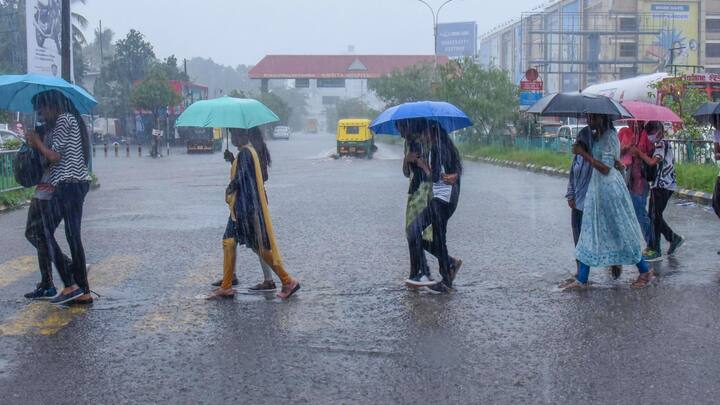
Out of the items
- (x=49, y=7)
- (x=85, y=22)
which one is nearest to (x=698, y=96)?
(x=49, y=7)

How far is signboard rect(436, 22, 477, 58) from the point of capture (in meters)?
100

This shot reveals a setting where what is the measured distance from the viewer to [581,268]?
314 inches

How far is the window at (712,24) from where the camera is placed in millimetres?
72750

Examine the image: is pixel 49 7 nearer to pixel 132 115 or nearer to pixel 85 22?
pixel 85 22

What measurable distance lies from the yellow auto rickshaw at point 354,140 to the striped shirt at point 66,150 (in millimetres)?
36756

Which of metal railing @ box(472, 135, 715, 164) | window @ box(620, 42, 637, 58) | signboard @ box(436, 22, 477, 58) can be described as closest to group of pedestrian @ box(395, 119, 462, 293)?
metal railing @ box(472, 135, 715, 164)

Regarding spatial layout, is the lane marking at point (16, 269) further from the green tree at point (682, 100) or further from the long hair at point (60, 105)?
the green tree at point (682, 100)

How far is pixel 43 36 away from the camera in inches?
1284

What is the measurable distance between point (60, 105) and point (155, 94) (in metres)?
49.0

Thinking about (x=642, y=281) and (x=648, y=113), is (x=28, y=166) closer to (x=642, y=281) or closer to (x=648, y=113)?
(x=642, y=281)

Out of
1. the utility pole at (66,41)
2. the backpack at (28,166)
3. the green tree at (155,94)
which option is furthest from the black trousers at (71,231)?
the green tree at (155,94)

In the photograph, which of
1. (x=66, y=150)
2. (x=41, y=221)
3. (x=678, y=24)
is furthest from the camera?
(x=678, y=24)

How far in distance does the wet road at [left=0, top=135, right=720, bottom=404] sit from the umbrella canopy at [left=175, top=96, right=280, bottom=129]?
1442 mm

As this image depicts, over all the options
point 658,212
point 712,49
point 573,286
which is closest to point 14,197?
point 658,212
